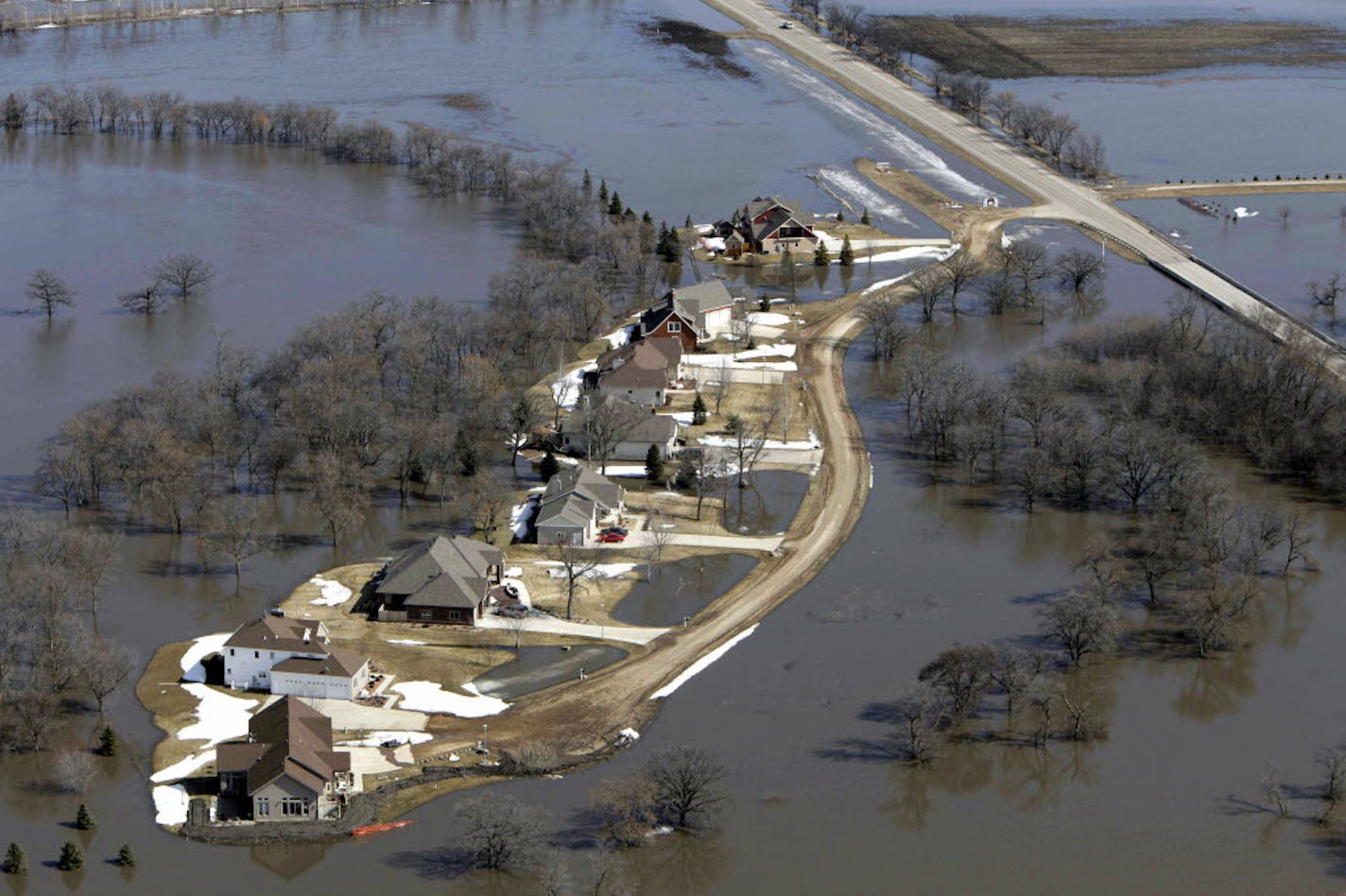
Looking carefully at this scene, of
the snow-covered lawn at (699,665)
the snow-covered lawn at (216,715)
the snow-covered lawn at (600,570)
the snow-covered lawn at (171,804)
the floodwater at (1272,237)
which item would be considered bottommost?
the snow-covered lawn at (171,804)

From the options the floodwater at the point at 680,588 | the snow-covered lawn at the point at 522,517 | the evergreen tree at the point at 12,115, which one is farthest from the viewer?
the evergreen tree at the point at 12,115

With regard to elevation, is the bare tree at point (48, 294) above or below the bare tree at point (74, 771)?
above

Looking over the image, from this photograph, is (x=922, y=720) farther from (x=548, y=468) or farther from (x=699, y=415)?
(x=699, y=415)

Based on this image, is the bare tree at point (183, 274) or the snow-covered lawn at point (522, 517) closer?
the snow-covered lawn at point (522, 517)

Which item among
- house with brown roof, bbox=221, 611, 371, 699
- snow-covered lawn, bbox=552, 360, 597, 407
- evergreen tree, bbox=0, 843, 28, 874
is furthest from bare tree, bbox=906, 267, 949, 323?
evergreen tree, bbox=0, 843, 28, 874

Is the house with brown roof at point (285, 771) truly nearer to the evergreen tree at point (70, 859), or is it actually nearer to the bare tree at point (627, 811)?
the evergreen tree at point (70, 859)

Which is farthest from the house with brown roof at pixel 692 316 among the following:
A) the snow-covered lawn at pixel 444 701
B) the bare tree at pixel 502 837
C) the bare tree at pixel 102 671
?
the bare tree at pixel 502 837

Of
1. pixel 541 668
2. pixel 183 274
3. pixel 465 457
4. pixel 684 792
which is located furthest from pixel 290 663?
pixel 183 274
